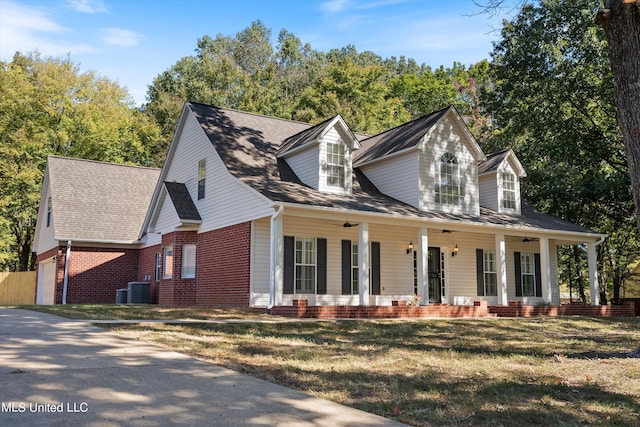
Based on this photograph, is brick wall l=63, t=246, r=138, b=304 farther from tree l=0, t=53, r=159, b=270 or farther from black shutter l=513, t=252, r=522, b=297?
black shutter l=513, t=252, r=522, b=297

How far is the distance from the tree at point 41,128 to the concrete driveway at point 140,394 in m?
29.5

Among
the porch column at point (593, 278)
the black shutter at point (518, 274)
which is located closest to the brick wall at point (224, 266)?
the black shutter at point (518, 274)

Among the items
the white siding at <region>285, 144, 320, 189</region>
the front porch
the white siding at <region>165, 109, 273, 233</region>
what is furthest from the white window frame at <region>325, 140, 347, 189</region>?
the front porch

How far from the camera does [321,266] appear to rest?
1784 cm

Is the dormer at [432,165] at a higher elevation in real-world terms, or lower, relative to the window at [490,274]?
higher

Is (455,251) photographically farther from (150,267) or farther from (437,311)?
(150,267)

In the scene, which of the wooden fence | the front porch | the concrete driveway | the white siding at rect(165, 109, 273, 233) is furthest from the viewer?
the wooden fence

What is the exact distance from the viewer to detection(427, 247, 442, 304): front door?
66.7 ft

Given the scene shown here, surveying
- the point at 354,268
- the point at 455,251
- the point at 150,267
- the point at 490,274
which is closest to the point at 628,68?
the point at 354,268

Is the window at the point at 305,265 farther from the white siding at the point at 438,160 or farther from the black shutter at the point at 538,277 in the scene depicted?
the black shutter at the point at 538,277

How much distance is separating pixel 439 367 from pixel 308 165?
1143 centimetres

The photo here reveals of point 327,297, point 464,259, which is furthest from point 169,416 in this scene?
point 464,259

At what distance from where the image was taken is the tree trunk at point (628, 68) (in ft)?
25.7

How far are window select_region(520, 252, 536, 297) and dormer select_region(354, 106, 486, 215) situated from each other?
175 inches
